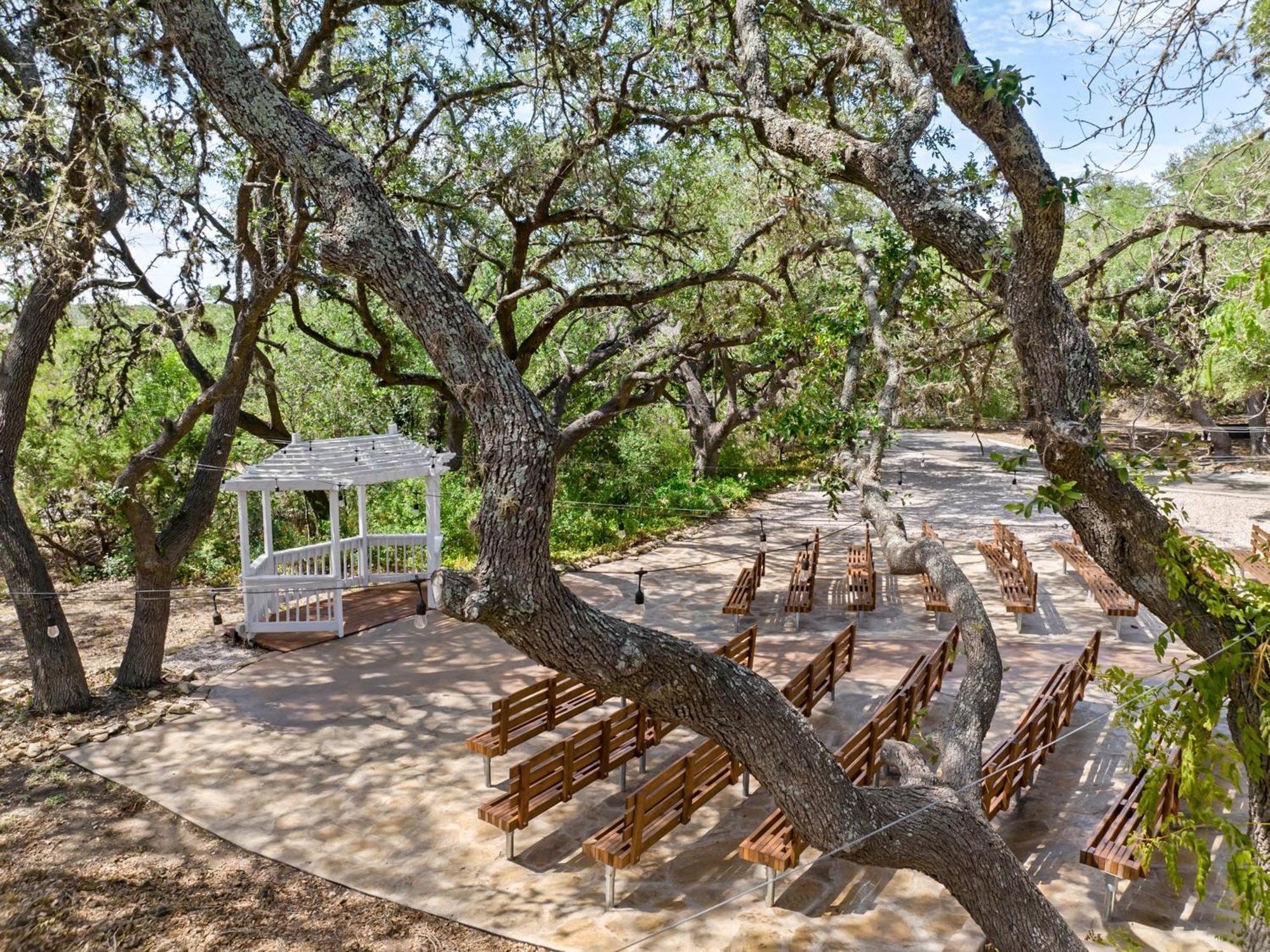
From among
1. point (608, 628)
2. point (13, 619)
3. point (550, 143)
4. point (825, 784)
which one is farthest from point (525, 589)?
point (13, 619)

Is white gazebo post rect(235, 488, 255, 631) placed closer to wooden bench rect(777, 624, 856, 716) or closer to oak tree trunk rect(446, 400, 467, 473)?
oak tree trunk rect(446, 400, 467, 473)

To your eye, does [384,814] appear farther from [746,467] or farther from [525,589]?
[746,467]

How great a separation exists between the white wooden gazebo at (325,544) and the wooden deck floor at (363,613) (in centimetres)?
16

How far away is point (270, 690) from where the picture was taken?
332 inches

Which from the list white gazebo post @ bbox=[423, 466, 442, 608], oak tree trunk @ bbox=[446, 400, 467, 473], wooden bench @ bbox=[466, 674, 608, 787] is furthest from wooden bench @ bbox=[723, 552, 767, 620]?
oak tree trunk @ bbox=[446, 400, 467, 473]

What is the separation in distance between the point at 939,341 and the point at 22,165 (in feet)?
29.9

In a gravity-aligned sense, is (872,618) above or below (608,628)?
below

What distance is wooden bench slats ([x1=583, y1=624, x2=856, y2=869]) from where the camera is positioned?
16.4 feet

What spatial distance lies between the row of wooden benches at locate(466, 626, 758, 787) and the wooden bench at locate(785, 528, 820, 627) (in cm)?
247

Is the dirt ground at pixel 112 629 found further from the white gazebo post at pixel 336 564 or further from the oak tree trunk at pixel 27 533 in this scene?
the white gazebo post at pixel 336 564

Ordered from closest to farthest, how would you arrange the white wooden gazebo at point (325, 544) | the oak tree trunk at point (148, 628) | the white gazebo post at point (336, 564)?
the oak tree trunk at point (148, 628) < the white wooden gazebo at point (325, 544) < the white gazebo post at point (336, 564)

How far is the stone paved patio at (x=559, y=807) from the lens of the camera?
191 inches

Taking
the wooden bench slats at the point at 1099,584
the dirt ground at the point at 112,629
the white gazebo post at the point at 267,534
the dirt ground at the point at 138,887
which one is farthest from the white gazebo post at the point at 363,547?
the wooden bench slats at the point at 1099,584

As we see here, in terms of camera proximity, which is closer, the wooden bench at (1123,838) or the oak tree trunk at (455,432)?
the wooden bench at (1123,838)
